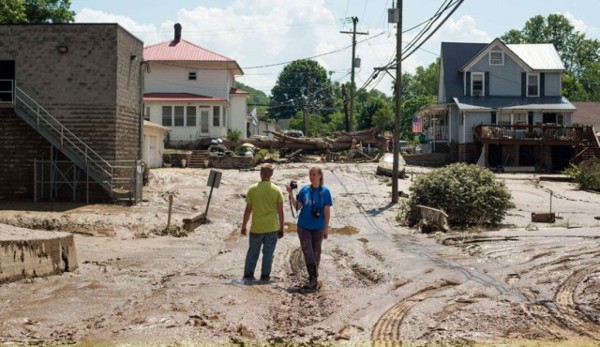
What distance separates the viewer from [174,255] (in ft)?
50.3

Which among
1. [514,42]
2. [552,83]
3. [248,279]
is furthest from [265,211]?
[514,42]

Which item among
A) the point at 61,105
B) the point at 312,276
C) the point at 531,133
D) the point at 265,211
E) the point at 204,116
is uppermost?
the point at 204,116

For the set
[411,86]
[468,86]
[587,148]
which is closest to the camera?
[587,148]

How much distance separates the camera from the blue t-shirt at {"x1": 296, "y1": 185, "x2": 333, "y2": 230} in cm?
1086

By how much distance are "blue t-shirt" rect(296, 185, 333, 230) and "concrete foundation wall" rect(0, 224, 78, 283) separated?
13.0ft

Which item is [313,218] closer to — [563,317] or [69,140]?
[563,317]

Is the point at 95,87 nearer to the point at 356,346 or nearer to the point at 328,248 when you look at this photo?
the point at 328,248

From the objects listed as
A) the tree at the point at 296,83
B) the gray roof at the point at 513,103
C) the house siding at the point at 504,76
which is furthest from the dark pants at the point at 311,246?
the tree at the point at 296,83

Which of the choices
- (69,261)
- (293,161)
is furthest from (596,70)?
(69,261)

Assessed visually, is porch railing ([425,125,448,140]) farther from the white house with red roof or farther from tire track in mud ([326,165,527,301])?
tire track in mud ([326,165,527,301])

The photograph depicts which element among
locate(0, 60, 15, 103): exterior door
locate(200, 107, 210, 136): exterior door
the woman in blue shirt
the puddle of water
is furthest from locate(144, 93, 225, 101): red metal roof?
the woman in blue shirt

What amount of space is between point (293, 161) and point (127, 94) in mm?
18456

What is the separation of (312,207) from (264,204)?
0.78 metres

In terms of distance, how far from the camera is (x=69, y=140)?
26594 mm
